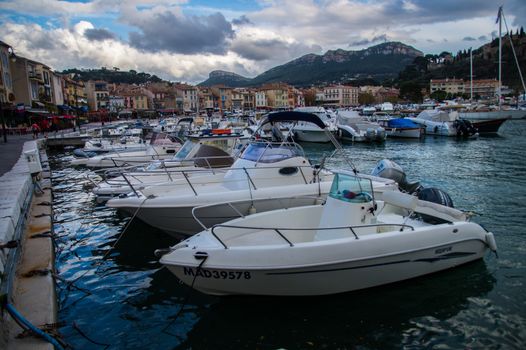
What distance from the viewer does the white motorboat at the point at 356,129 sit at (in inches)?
1462

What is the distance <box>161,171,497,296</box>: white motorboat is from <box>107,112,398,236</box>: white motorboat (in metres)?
1.70

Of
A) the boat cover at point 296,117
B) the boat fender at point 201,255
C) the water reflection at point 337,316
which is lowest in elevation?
the water reflection at point 337,316

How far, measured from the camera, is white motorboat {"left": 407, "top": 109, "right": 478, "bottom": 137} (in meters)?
39.4

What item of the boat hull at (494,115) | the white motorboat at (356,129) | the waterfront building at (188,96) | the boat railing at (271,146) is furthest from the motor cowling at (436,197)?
the waterfront building at (188,96)

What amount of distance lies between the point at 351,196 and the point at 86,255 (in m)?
6.38

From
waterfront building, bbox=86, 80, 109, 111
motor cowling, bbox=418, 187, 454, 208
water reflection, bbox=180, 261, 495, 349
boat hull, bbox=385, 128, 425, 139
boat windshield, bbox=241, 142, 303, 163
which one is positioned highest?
→ waterfront building, bbox=86, 80, 109, 111

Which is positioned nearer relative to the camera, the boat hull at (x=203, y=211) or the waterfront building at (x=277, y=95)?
the boat hull at (x=203, y=211)

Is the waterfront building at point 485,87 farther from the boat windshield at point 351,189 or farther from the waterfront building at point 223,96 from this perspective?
the boat windshield at point 351,189

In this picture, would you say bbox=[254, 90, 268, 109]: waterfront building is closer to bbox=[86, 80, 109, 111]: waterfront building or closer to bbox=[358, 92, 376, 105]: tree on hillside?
bbox=[358, 92, 376, 105]: tree on hillside

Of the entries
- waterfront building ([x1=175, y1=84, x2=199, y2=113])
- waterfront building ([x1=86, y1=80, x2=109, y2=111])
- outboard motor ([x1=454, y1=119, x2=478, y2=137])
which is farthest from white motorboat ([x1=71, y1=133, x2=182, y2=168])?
waterfront building ([x1=175, y1=84, x2=199, y2=113])

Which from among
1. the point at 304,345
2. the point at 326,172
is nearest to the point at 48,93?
the point at 326,172

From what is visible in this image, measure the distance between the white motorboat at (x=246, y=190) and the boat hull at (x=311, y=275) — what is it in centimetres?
246

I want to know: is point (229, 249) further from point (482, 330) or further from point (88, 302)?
point (482, 330)

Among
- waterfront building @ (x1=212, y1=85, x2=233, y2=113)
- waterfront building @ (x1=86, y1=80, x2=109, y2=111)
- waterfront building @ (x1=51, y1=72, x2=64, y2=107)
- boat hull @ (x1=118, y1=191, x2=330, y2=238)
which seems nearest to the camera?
boat hull @ (x1=118, y1=191, x2=330, y2=238)
